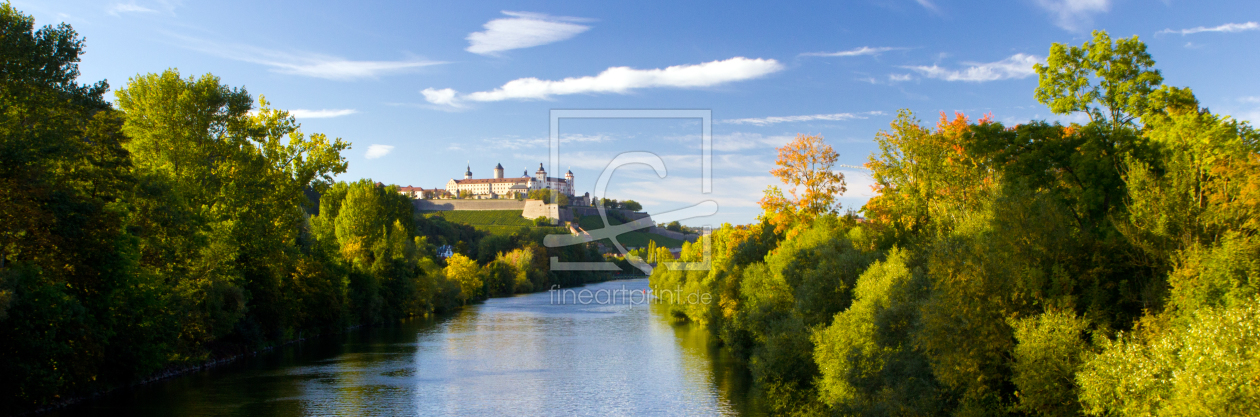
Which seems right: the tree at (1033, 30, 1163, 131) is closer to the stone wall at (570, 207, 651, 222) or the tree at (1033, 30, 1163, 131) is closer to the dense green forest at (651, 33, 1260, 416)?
the dense green forest at (651, 33, 1260, 416)

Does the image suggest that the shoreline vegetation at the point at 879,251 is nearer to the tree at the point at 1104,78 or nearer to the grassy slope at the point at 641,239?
the tree at the point at 1104,78

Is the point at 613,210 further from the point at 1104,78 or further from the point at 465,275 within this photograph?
the point at 1104,78

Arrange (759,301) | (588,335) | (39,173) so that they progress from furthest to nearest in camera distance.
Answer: (588,335) < (759,301) < (39,173)

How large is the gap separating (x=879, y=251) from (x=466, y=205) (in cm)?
13296

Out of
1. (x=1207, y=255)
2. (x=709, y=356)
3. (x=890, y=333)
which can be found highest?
(x=1207, y=255)

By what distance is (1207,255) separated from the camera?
1334cm

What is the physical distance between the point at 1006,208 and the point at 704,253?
39491 millimetres

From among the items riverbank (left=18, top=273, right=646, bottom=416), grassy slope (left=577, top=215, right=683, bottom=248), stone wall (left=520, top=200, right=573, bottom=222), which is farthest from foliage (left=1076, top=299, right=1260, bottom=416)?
stone wall (left=520, top=200, right=573, bottom=222)

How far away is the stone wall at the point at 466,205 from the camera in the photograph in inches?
5989

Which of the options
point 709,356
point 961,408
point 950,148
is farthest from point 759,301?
point 961,408

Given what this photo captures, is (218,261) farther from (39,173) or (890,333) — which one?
(890,333)

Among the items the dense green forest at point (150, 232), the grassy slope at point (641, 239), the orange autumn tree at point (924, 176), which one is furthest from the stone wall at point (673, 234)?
the orange autumn tree at point (924, 176)

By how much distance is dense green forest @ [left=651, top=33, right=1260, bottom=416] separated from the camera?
1280cm

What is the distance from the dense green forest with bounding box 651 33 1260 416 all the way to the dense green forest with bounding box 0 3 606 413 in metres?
19.1
